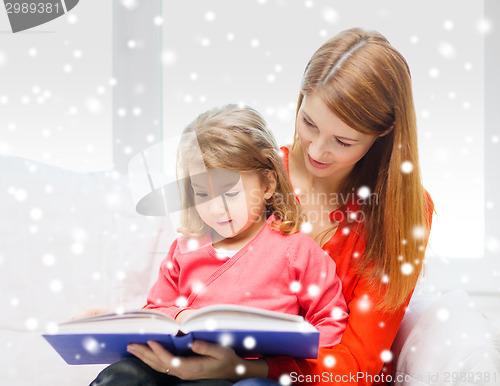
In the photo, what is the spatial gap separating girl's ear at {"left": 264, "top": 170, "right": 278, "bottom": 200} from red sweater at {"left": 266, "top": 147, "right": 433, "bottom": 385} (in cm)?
19

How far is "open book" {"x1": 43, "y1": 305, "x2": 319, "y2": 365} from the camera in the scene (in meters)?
0.73

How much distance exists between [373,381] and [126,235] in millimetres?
829

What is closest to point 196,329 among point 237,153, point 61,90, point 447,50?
point 237,153

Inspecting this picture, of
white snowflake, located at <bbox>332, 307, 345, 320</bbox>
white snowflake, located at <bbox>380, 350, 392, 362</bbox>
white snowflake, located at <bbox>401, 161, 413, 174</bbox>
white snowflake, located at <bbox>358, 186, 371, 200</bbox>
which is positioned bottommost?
white snowflake, located at <bbox>380, 350, 392, 362</bbox>

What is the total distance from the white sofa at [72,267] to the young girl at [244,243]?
272 millimetres

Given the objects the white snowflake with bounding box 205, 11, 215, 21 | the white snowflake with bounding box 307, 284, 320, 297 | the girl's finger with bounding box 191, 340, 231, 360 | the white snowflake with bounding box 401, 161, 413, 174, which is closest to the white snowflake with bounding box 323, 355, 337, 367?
the white snowflake with bounding box 307, 284, 320, 297

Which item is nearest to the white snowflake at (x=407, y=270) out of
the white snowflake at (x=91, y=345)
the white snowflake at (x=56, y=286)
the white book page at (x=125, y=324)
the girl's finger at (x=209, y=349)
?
the girl's finger at (x=209, y=349)

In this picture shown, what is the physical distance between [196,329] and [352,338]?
17.4 inches

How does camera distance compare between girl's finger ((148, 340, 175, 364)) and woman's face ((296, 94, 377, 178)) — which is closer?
girl's finger ((148, 340, 175, 364))

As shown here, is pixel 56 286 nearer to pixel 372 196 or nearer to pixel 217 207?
pixel 217 207

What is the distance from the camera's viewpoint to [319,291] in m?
1.02

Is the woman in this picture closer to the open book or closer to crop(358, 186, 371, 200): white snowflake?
crop(358, 186, 371, 200): white snowflake

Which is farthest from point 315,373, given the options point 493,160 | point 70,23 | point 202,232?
point 70,23

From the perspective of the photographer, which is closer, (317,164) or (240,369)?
(240,369)
